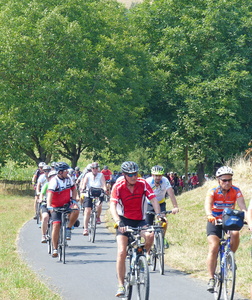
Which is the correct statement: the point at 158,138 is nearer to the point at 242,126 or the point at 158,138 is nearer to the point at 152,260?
the point at 242,126

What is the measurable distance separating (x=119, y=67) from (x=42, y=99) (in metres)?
6.37

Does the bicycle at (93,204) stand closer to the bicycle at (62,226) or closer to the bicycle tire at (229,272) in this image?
the bicycle at (62,226)

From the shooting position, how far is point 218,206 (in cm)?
916

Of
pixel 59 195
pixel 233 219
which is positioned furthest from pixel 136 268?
pixel 59 195

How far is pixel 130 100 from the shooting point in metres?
41.5

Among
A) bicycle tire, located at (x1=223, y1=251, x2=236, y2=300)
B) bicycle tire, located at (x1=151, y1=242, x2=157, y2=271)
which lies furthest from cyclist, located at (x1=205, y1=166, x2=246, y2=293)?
bicycle tire, located at (x1=151, y1=242, x2=157, y2=271)

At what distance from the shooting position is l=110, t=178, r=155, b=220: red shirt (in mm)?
8922

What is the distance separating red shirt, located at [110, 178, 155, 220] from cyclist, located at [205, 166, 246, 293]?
85 centimetres

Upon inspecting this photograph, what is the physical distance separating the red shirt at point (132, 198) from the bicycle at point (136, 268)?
0.42 m

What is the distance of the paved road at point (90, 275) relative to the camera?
30.7 feet

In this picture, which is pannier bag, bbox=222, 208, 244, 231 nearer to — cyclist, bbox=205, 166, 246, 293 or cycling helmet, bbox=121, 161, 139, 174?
cyclist, bbox=205, 166, 246, 293

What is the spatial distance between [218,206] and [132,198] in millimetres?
1231

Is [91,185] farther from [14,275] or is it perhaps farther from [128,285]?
[128,285]

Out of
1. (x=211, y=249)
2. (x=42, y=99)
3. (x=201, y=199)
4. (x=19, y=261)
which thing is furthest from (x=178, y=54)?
(x=211, y=249)
